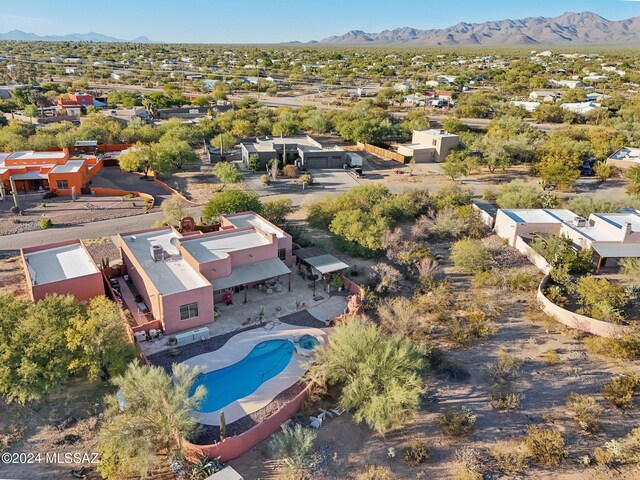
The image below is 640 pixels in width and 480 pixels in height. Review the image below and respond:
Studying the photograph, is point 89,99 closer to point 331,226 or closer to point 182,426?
point 331,226

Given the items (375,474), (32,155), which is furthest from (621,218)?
(32,155)

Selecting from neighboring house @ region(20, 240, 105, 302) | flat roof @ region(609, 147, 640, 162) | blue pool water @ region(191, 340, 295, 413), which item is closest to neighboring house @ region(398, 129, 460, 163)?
flat roof @ region(609, 147, 640, 162)

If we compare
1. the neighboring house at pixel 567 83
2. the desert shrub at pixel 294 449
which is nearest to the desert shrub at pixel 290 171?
the desert shrub at pixel 294 449

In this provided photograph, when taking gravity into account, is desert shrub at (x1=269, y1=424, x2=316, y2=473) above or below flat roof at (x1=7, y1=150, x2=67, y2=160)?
below

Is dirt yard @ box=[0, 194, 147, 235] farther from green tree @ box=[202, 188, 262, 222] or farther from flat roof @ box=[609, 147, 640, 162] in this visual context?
flat roof @ box=[609, 147, 640, 162]

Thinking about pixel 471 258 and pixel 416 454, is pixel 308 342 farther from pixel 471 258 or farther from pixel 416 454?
pixel 471 258

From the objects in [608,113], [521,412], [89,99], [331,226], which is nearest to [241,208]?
[331,226]
